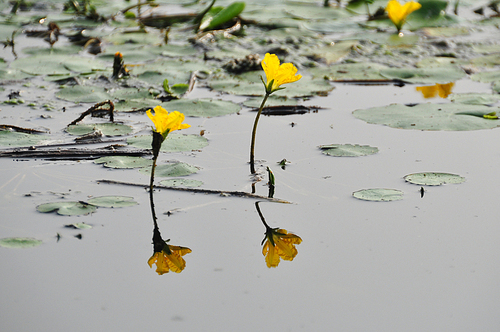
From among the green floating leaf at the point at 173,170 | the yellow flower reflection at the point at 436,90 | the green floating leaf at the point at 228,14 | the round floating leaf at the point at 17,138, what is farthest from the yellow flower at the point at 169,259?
the green floating leaf at the point at 228,14

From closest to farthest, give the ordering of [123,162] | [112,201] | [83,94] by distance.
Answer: [112,201]
[123,162]
[83,94]

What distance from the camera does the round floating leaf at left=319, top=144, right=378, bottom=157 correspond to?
7.08ft

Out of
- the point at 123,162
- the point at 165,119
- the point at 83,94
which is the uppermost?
the point at 165,119

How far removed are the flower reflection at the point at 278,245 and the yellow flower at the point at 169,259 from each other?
21cm

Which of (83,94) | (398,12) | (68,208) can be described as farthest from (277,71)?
(398,12)

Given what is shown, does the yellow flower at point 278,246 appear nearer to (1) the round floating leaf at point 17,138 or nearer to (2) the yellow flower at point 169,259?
(2) the yellow flower at point 169,259

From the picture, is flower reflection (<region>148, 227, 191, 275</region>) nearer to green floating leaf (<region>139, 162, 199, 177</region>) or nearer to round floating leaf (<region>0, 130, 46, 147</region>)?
green floating leaf (<region>139, 162, 199, 177</region>)

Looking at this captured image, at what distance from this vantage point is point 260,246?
1509 millimetres

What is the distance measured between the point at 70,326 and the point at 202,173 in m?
0.87

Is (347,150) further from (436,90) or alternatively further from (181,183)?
(436,90)

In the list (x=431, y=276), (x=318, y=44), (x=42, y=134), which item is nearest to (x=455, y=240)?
(x=431, y=276)

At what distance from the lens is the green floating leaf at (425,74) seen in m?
3.35

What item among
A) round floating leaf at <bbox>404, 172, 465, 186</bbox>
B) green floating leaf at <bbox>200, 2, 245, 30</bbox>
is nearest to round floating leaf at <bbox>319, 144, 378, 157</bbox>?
round floating leaf at <bbox>404, 172, 465, 186</bbox>

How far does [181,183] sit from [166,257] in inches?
17.5
